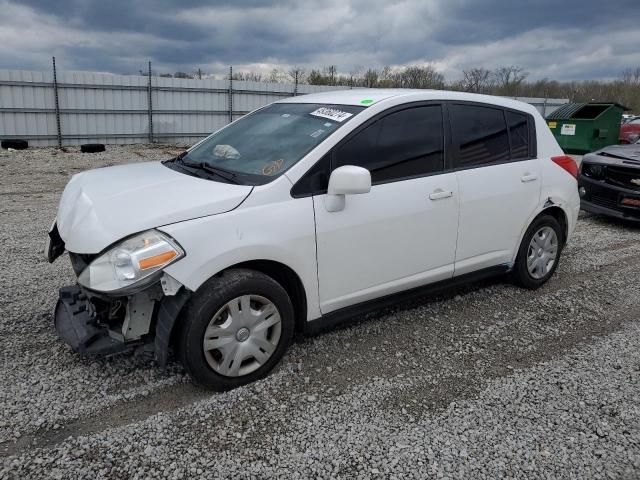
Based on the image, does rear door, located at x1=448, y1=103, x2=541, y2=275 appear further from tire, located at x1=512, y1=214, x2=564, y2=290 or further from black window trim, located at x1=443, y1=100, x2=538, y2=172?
tire, located at x1=512, y1=214, x2=564, y2=290

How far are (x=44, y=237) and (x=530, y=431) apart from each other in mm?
5499

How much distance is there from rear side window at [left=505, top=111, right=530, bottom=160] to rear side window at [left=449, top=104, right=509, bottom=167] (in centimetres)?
8

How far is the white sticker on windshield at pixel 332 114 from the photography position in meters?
3.32

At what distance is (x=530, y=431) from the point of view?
2.68 metres

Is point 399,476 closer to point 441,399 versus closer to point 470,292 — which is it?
point 441,399

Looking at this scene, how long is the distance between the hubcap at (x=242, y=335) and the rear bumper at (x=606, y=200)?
6.16 m

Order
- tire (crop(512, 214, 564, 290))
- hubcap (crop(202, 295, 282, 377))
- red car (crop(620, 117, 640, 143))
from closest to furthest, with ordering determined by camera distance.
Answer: hubcap (crop(202, 295, 282, 377)), tire (crop(512, 214, 564, 290)), red car (crop(620, 117, 640, 143))

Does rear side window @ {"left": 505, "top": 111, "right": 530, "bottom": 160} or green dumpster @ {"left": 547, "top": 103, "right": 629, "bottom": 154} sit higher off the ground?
green dumpster @ {"left": 547, "top": 103, "right": 629, "bottom": 154}

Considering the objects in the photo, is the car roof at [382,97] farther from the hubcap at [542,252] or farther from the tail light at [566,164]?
the hubcap at [542,252]

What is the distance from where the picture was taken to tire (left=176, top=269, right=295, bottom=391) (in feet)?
8.87

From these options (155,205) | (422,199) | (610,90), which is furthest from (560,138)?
(610,90)

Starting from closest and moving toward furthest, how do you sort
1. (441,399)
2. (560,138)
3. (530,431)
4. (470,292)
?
1. (530,431)
2. (441,399)
3. (470,292)
4. (560,138)

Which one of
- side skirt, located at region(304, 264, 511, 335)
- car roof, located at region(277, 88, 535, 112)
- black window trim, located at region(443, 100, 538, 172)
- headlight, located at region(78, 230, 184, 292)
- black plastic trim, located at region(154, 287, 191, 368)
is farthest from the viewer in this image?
black window trim, located at region(443, 100, 538, 172)

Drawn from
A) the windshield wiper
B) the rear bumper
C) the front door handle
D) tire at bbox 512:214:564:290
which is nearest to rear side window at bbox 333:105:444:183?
the front door handle
